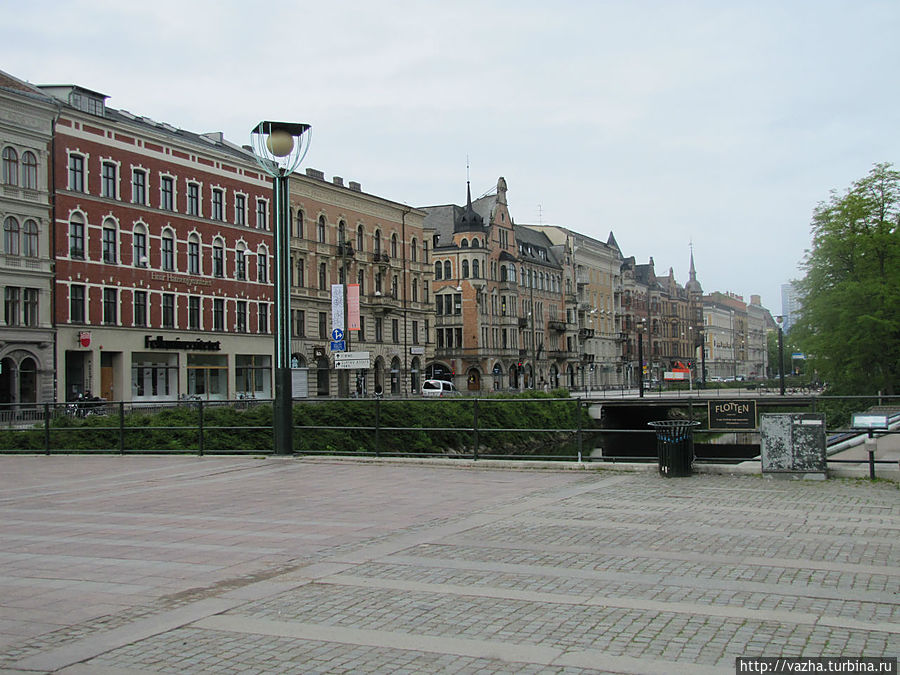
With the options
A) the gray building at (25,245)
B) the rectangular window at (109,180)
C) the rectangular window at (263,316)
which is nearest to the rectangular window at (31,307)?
the gray building at (25,245)

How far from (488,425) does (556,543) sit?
83.9ft

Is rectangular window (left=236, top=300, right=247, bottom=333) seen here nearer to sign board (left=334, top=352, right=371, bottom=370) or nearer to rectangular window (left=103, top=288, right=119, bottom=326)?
rectangular window (left=103, top=288, right=119, bottom=326)

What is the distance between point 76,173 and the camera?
46594 mm

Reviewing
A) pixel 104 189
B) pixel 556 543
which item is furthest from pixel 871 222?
pixel 556 543

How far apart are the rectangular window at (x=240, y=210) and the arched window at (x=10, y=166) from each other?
1613cm

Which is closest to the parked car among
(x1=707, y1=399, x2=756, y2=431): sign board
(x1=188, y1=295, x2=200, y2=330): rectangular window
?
(x1=188, y1=295, x2=200, y2=330): rectangular window

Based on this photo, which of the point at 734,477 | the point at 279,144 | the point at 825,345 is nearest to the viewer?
the point at 734,477

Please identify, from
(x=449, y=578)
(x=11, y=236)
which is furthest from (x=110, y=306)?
(x=449, y=578)

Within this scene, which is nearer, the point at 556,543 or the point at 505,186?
the point at 556,543

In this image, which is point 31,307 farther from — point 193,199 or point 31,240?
point 193,199

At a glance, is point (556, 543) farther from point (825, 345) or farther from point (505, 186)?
point (505, 186)

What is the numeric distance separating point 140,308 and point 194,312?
430cm

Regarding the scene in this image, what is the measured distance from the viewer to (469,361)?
85312 mm

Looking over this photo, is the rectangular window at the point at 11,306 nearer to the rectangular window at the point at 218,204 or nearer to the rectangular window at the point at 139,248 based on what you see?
the rectangular window at the point at 139,248
